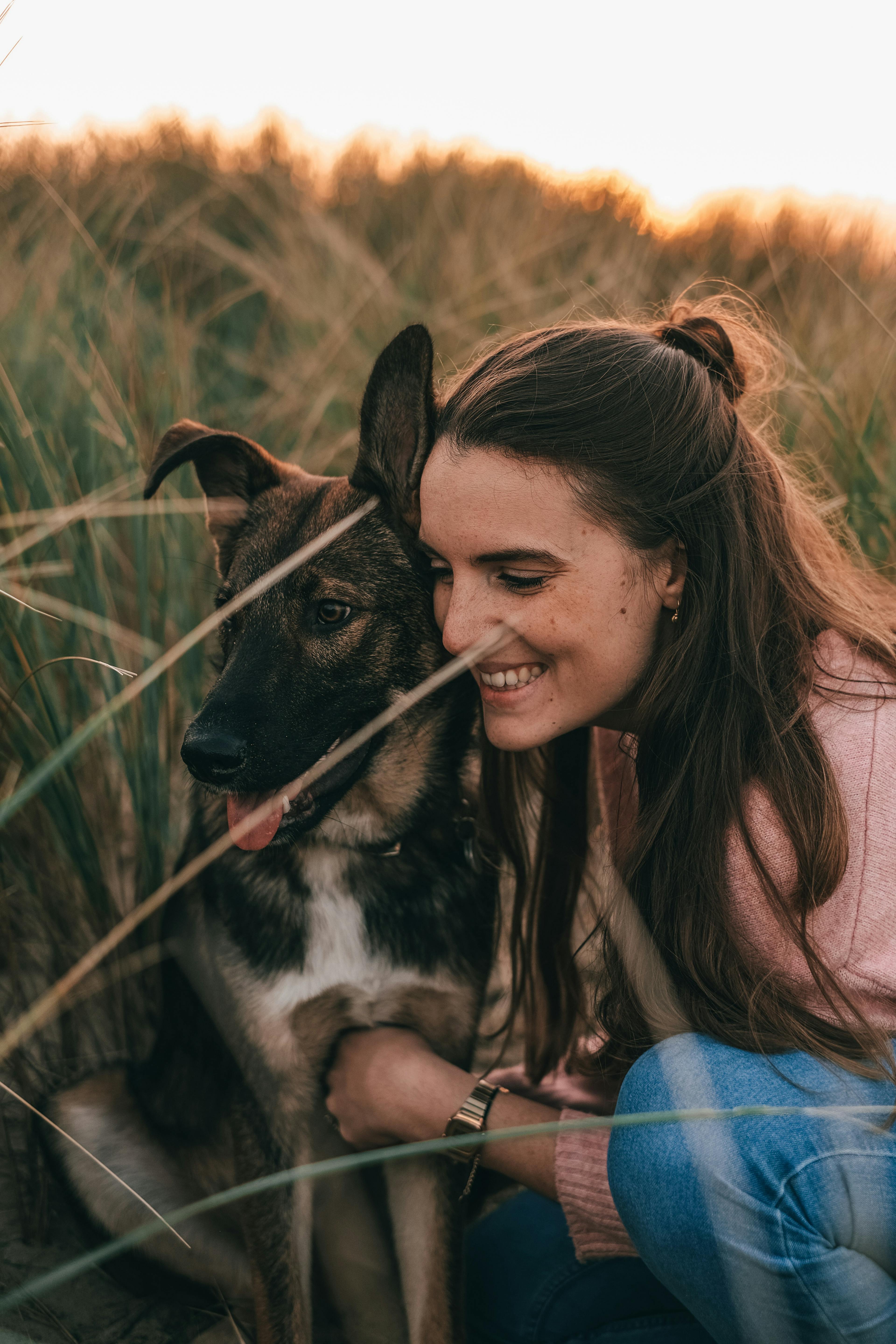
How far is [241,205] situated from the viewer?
A: 7.25 meters

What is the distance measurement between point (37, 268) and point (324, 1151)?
3532mm

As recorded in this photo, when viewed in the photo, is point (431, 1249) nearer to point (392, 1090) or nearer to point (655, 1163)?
point (392, 1090)

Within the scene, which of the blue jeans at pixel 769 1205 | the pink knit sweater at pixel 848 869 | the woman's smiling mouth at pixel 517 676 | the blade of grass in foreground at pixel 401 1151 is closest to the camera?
the blade of grass in foreground at pixel 401 1151

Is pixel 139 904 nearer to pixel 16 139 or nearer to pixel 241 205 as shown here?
pixel 16 139

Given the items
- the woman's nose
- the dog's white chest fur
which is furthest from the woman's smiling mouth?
the dog's white chest fur

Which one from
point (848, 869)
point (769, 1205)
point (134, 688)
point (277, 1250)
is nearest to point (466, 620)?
point (134, 688)

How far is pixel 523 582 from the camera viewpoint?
1.83 metres

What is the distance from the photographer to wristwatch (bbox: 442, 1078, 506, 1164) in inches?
80.4

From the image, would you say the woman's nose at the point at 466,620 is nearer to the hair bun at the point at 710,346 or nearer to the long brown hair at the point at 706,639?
the long brown hair at the point at 706,639

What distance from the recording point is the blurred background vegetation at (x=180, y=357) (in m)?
2.53

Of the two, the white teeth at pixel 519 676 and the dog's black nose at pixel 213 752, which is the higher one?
the white teeth at pixel 519 676

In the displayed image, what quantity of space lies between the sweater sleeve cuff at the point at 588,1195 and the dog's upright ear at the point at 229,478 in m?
1.57

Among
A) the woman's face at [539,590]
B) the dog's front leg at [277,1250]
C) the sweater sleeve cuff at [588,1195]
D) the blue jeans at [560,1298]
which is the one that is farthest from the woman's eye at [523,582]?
the blue jeans at [560,1298]

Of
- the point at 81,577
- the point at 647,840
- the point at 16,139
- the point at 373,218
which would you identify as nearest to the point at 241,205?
the point at 373,218
